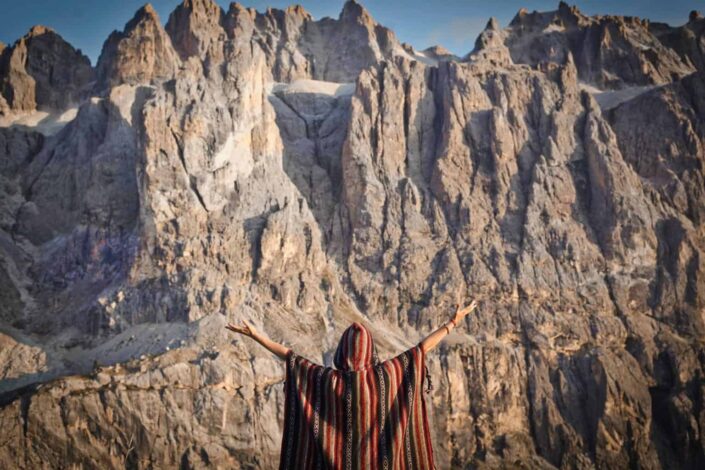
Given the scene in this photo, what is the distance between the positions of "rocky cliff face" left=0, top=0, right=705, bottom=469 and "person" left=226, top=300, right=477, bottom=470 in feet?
132

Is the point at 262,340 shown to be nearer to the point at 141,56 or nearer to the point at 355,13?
the point at 141,56

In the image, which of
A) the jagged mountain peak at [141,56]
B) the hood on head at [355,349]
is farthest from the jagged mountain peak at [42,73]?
the hood on head at [355,349]

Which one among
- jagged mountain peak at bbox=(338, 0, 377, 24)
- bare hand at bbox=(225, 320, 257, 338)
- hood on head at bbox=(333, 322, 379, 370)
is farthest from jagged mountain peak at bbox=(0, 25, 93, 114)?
hood on head at bbox=(333, 322, 379, 370)

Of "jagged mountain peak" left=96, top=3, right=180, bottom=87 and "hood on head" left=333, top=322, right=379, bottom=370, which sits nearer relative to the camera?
"hood on head" left=333, top=322, right=379, bottom=370

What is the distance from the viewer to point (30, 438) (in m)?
42.6

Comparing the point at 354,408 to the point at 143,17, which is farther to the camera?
the point at 143,17

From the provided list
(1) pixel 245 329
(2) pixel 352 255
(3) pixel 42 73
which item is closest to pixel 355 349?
(1) pixel 245 329

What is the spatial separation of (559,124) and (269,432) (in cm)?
4031

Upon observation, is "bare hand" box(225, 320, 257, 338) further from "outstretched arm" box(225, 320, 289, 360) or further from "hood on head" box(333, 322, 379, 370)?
"hood on head" box(333, 322, 379, 370)

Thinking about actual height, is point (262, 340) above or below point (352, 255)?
below

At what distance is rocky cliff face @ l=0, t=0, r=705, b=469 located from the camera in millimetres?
46625

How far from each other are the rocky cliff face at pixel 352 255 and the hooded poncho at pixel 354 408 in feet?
132

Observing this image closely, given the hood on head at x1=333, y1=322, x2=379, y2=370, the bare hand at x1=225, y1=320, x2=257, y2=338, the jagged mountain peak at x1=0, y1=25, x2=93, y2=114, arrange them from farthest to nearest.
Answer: the jagged mountain peak at x1=0, y1=25, x2=93, y2=114 < the bare hand at x1=225, y1=320, x2=257, y2=338 < the hood on head at x1=333, y1=322, x2=379, y2=370

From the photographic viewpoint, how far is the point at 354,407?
589 cm
